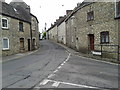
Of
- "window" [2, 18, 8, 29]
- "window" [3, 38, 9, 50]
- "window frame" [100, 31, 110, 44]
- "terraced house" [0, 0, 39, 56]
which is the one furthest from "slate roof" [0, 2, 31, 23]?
"window frame" [100, 31, 110, 44]

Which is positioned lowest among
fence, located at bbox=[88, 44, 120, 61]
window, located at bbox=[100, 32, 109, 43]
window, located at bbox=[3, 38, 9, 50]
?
fence, located at bbox=[88, 44, 120, 61]

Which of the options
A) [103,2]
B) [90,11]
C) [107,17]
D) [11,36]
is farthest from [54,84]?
[11,36]

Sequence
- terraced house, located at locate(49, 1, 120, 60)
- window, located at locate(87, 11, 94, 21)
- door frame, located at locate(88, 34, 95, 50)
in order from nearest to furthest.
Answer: terraced house, located at locate(49, 1, 120, 60), window, located at locate(87, 11, 94, 21), door frame, located at locate(88, 34, 95, 50)

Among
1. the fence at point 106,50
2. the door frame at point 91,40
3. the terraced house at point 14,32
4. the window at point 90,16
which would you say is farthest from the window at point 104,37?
the terraced house at point 14,32

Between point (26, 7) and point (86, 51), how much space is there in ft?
57.3

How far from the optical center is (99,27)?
18.4m

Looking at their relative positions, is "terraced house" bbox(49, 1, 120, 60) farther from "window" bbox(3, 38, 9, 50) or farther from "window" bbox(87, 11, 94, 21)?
"window" bbox(3, 38, 9, 50)

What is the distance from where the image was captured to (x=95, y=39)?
19.2 metres

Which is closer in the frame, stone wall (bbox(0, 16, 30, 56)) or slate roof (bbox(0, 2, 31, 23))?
stone wall (bbox(0, 16, 30, 56))

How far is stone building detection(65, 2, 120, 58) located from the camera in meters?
16.4

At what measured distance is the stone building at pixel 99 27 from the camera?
16359mm

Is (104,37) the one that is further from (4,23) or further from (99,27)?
(4,23)

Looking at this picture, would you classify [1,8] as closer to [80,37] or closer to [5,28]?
[5,28]

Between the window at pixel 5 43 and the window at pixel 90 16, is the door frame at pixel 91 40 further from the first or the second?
the window at pixel 5 43
